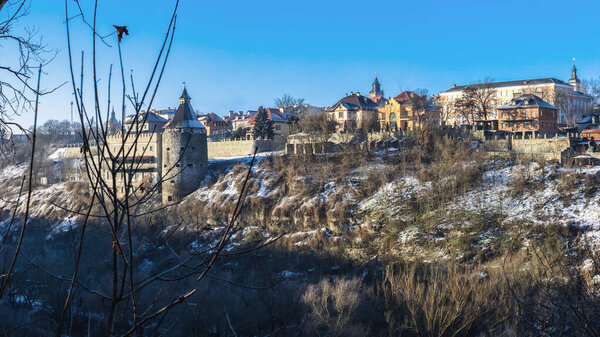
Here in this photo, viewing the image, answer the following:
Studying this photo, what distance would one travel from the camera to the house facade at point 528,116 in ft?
129

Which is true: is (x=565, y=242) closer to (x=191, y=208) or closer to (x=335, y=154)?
(x=335, y=154)

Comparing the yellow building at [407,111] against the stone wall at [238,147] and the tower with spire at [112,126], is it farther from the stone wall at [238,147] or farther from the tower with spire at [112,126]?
the tower with spire at [112,126]

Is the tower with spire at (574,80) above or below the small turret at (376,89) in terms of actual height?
below

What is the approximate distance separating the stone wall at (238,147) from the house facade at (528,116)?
63.9 ft

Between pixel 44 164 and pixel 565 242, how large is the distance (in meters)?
45.4

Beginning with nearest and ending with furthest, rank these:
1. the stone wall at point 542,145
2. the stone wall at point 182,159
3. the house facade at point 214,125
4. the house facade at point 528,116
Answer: the stone wall at point 542,145 → the stone wall at point 182,159 → the house facade at point 528,116 → the house facade at point 214,125

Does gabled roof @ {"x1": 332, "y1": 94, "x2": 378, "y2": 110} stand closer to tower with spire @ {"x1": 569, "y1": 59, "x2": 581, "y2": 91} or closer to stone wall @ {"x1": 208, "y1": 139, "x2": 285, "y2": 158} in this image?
stone wall @ {"x1": 208, "y1": 139, "x2": 285, "y2": 158}

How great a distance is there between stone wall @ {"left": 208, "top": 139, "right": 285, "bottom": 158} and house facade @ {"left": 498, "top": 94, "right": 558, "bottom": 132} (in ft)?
63.9

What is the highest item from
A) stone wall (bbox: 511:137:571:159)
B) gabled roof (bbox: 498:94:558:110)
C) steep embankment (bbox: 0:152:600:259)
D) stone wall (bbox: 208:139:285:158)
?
gabled roof (bbox: 498:94:558:110)

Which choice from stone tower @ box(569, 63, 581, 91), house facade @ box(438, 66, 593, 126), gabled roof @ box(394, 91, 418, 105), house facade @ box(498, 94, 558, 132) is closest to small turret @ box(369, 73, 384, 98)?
house facade @ box(438, 66, 593, 126)

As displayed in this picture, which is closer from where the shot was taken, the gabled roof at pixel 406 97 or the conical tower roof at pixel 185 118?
the conical tower roof at pixel 185 118

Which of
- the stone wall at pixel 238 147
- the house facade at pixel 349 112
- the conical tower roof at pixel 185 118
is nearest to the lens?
the conical tower roof at pixel 185 118

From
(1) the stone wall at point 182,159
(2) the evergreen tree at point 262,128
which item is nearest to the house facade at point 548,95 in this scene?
(2) the evergreen tree at point 262,128

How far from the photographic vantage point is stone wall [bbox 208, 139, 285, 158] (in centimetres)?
4109
